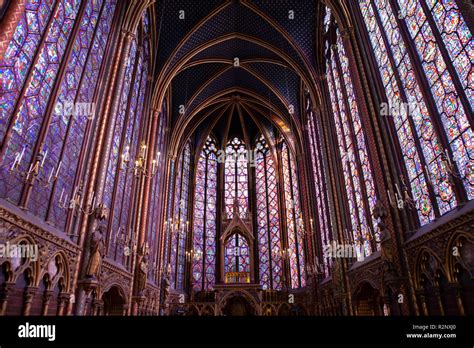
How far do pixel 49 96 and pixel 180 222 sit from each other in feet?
58.3

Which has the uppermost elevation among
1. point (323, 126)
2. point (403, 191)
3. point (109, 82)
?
point (323, 126)

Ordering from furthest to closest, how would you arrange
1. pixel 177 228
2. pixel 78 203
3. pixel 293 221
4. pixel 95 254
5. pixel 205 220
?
pixel 205 220, pixel 293 221, pixel 177 228, pixel 78 203, pixel 95 254

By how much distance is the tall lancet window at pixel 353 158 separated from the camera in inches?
499

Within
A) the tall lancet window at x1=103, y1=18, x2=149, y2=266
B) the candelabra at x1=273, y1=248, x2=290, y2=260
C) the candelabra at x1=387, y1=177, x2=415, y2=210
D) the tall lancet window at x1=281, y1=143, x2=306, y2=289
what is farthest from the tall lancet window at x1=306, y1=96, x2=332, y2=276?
the tall lancet window at x1=103, y1=18, x2=149, y2=266

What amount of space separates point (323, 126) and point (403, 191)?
847 centimetres

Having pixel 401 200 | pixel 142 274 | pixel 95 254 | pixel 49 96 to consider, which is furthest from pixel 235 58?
pixel 95 254

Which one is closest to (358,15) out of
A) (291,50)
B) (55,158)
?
(291,50)

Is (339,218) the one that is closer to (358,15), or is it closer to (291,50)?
(358,15)

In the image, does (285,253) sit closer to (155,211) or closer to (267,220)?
(267,220)

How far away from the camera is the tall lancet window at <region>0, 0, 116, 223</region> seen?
697cm

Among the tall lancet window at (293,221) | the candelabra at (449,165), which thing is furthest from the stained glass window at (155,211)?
the candelabra at (449,165)

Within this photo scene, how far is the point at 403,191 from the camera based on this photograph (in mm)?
10133

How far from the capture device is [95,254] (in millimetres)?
9805

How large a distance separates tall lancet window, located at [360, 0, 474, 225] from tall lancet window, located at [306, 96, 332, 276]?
7.70 m
